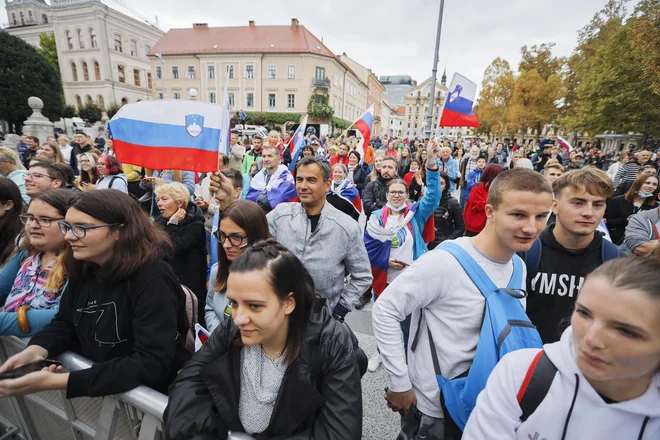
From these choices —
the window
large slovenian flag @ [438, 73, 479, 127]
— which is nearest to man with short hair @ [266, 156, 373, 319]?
large slovenian flag @ [438, 73, 479, 127]

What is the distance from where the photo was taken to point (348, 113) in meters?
53.8

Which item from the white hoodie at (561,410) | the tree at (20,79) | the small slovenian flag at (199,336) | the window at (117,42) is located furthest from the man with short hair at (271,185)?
the window at (117,42)

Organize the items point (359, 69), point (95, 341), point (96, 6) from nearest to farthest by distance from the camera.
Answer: point (95, 341) < point (96, 6) < point (359, 69)

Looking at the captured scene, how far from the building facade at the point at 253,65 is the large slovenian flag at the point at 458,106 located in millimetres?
38756

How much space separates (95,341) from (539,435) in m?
2.05

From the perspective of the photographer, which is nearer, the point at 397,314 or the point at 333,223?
the point at 397,314

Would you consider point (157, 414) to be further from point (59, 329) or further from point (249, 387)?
point (59, 329)

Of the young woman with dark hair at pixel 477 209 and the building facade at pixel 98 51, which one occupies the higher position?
the building facade at pixel 98 51

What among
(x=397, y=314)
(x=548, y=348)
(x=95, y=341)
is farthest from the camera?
(x=95, y=341)

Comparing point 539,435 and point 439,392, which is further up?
point 539,435

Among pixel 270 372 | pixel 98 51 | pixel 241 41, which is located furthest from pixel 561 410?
pixel 98 51

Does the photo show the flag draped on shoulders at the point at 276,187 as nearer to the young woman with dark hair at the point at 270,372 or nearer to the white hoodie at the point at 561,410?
the young woman with dark hair at the point at 270,372

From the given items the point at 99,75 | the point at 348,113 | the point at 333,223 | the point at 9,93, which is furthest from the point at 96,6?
the point at 333,223

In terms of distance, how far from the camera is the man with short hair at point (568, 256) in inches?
77.2
